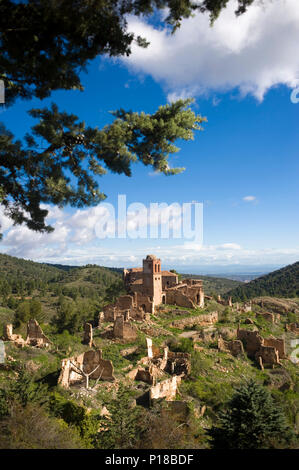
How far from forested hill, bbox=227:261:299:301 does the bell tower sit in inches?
2295

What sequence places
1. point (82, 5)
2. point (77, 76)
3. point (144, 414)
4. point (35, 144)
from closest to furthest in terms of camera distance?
point (82, 5), point (77, 76), point (35, 144), point (144, 414)

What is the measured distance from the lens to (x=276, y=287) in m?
103

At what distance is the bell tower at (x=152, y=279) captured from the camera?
3388 centimetres

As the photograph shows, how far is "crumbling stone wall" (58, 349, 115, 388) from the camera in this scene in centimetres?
1462

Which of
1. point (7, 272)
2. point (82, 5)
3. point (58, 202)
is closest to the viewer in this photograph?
point (82, 5)

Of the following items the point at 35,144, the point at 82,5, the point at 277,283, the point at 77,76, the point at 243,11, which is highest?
the point at 243,11

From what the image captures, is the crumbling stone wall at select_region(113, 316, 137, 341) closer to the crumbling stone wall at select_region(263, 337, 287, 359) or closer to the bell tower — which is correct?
the bell tower

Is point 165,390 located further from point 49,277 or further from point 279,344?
point 49,277

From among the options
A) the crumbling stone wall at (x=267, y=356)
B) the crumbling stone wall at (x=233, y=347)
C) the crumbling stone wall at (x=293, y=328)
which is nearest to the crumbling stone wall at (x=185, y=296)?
the crumbling stone wall at (x=233, y=347)

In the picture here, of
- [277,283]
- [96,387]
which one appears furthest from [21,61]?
[277,283]

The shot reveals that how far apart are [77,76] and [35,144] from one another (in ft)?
6.01

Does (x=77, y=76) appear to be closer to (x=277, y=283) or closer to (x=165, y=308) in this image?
(x=165, y=308)

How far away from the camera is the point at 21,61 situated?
5.15 meters

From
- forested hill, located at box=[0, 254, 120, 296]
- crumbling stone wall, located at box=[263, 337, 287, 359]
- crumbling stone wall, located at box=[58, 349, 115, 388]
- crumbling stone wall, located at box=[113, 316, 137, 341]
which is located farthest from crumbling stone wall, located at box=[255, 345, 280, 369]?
forested hill, located at box=[0, 254, 120, 296]
